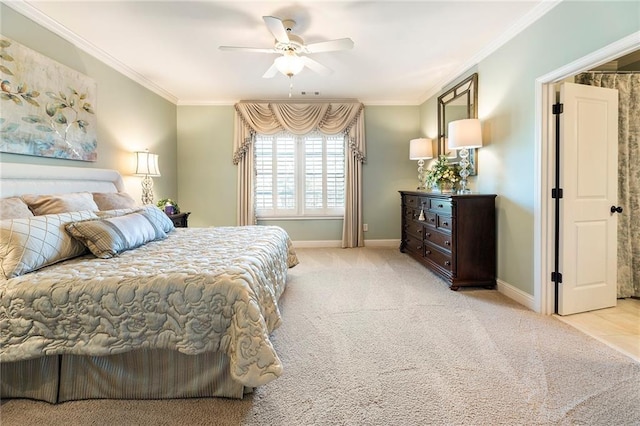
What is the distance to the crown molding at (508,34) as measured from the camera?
2498 millimetres

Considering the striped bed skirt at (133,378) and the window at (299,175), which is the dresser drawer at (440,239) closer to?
the window at (299,175)

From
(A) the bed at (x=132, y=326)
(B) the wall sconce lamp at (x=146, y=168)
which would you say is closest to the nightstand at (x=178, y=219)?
(B) the wall sconce lamp at (x=146, y=168)

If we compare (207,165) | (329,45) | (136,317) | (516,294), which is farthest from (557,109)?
(207,165)

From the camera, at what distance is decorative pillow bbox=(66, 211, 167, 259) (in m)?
2.01

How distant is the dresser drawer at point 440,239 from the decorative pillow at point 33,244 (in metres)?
3.33

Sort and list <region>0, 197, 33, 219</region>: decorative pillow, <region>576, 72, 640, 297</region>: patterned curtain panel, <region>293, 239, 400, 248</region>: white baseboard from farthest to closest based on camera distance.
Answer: <region>293, 239, 400, 248</region>: white baseboard < <region>576, 72, 640, 297</region>: patterned curtain panel < <region>0, 197, 33, 219</region>: decorative pillow

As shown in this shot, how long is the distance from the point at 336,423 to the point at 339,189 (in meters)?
4.33

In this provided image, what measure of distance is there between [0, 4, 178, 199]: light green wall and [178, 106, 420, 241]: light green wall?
11.4 inches

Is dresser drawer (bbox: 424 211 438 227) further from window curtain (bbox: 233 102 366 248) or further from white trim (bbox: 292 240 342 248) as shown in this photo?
white trim (bbox: 292 240 342 248)

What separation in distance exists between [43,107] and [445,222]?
13.3ft

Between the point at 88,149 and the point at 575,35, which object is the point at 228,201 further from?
the point at 575,35

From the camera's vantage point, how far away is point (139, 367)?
1.63m

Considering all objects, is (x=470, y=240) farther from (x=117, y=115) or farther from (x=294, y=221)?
(x=117, y=115)

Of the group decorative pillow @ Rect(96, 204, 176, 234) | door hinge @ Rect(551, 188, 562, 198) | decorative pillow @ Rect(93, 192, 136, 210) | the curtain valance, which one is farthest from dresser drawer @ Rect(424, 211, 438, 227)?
decorative pillow @ Rect(93, 192, 136, 210)
